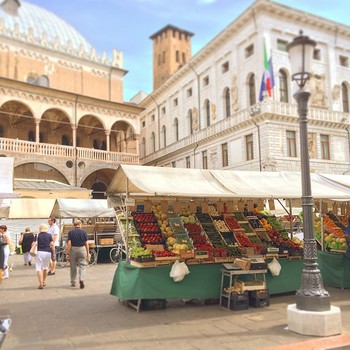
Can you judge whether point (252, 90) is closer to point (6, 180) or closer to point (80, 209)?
point (80, 209)

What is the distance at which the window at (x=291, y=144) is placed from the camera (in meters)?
26.9

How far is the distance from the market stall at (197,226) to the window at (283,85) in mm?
19272

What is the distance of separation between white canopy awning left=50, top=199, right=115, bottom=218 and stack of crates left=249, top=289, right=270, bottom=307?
940cm

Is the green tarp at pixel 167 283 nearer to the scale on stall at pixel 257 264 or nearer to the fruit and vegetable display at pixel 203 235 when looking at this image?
the fruit and vegetable display at pixel 203 235

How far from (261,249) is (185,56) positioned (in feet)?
181

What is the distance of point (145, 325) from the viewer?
6145mm

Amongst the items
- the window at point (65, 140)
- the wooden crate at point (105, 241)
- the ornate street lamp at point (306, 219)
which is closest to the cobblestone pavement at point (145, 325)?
the ornate street lamp at point (306, 219)

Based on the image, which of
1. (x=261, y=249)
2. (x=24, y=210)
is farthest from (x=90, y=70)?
(x=261, y=249)

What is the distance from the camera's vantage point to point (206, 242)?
8.11 metres

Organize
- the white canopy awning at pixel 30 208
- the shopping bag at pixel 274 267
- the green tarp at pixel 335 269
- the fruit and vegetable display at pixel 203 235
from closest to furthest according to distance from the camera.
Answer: the fruit and vegetable display at pixel 203 235, the shopping bag at pixel 274 267, the green tarp at pixel 335 269, the white canopy awning at pixel 30 208

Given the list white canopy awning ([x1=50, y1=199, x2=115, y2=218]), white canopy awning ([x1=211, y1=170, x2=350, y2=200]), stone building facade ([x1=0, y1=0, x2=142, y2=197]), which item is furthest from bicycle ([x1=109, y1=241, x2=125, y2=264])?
stone building facade ([x1=0, y1=0, x2=142, y2=197])

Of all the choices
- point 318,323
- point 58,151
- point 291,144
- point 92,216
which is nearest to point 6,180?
point 92,216

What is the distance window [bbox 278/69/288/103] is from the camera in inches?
1078

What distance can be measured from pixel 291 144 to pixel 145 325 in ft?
75.7
